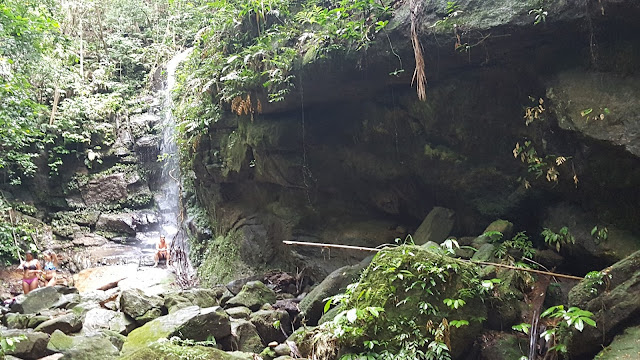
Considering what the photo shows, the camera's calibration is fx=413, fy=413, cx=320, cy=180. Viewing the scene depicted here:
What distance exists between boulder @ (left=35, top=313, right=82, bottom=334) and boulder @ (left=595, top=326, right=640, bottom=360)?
6.27 meters

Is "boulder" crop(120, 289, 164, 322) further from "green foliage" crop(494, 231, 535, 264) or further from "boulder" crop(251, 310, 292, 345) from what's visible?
"green foliage" crop(494, 231, 535, 264)

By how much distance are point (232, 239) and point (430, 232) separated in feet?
18.6

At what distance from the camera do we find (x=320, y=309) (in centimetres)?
632

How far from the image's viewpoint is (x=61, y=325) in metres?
5.65

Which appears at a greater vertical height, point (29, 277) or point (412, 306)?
point (412, 306)

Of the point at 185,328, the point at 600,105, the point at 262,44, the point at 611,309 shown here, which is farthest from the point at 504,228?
the point at 262,44

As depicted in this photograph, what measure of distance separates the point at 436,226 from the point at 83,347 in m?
5.84

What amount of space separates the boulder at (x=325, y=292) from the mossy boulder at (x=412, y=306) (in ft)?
5.15

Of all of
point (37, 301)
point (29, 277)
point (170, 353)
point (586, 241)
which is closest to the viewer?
point (170, 353)

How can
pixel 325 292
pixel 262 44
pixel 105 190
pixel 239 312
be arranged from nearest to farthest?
pixel 325 292
pixel 239 312
pixel 262 44
pixel 105 190

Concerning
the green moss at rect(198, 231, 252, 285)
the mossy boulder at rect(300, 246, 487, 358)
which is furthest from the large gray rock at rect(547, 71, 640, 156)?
the green moss at rect(198, 231, 252, 285)

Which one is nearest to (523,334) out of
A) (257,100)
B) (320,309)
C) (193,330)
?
(320,309)

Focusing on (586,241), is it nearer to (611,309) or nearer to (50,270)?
(611,309)

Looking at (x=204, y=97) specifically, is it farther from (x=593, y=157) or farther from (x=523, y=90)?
(x=593, y=157)
